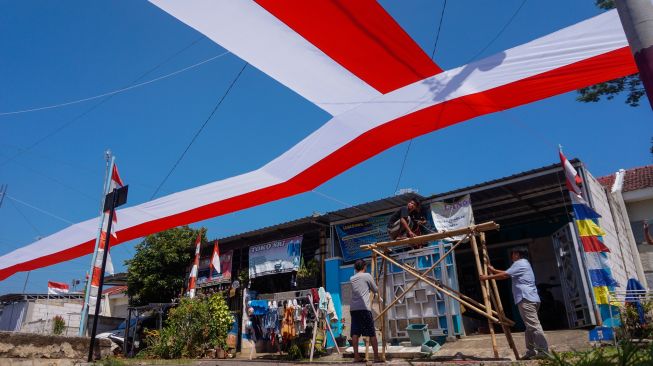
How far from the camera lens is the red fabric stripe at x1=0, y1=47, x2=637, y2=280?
173 inches

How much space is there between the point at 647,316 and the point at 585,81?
212 inches

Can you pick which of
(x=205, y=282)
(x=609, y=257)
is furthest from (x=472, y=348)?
(x=205, y=282)

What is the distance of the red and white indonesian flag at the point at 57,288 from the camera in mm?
25750

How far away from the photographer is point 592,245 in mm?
8414

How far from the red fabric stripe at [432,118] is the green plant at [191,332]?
3.29 metres

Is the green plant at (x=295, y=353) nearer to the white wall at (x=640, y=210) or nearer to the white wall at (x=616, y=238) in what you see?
the white wall at (x=616, y=238)

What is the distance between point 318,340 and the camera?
9633 mm

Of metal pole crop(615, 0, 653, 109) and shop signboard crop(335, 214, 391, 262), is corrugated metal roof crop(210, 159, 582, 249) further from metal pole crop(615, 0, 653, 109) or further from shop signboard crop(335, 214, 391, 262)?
metal pole crop(615, 0, 653, 109)

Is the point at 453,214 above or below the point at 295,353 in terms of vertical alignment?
above

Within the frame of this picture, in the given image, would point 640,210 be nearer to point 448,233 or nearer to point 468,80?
point 448,233

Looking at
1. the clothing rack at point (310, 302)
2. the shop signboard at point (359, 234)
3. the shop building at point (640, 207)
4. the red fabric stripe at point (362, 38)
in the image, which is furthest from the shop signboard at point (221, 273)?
the shop building at point (640, 207)

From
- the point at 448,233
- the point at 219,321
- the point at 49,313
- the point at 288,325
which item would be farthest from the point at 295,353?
the point at 49,313

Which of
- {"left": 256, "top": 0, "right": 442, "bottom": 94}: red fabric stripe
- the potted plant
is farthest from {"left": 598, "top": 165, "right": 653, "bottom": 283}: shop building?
{"left": 256, "top": 0, "right": 442, "bottom": 94}: red fabric stripe

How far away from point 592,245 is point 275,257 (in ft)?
28.0
